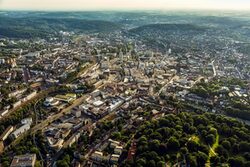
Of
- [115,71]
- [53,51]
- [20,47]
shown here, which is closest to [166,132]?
[115,71]

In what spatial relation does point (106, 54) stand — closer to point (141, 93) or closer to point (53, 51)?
point (53, 51)

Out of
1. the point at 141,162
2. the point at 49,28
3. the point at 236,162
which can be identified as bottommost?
the point at 49,28

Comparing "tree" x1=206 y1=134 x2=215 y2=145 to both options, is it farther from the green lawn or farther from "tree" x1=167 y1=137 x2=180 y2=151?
"tree" x1=167 y1=137 x2=180 y2=151

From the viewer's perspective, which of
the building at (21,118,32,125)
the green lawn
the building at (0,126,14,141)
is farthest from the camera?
the building at (21,118,32,125)

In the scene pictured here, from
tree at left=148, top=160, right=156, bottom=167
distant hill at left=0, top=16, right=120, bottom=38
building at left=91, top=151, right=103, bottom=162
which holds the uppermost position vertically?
tree at left=148, top=160, right=156, bottom=167

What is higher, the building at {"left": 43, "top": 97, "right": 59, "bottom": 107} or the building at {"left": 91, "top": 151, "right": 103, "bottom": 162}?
the building at {"left": 91, "top": 151, "right": 103, "bottom": 162}

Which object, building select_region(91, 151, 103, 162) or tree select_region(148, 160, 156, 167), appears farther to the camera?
building select_region(91, 151, 103, 162)

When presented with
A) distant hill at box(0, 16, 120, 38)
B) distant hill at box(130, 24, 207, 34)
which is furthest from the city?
distant hill at box(130, 24, 207, 34)

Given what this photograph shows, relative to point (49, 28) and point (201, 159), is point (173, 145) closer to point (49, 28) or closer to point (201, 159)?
point (201, 159)

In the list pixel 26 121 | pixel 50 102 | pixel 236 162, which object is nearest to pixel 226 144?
pixel 236 162
